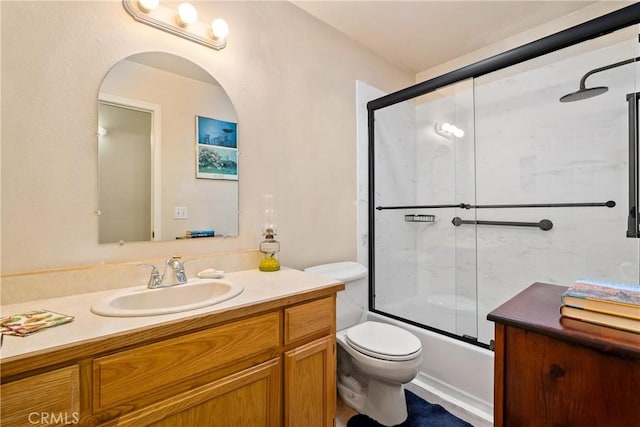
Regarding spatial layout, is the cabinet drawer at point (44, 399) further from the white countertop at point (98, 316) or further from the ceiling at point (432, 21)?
the ceiling at point (432, 21)

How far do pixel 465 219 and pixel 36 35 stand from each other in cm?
276

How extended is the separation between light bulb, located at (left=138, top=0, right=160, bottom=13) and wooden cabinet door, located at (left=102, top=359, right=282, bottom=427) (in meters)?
1.53

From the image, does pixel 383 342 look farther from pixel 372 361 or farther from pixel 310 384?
pixel 310 384

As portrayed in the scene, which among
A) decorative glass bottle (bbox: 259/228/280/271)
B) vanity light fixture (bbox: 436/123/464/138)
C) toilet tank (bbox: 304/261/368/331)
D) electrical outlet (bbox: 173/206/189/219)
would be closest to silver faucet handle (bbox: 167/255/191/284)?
electrical outlet (bbox: 173/206/189/219)

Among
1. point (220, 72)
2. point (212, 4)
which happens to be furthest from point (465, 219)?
point (212, 4)

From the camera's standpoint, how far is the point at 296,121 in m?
1.91

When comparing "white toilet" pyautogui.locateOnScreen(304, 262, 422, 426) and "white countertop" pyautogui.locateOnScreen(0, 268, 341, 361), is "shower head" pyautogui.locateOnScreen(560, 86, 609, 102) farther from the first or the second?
"white countertop" pyautogui.locateOnScreen(0, 268, 341, 361)

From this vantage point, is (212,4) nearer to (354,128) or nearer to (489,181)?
(354,128)

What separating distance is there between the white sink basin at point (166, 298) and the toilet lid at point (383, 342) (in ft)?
2.60

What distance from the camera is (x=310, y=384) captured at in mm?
1234

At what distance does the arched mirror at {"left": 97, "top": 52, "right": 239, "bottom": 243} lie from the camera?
1.25 m

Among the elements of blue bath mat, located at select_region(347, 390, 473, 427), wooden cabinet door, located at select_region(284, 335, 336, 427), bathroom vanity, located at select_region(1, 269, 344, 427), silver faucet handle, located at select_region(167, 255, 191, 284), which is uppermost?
silver faucet handle, located at select_region(167, 255, 191, 284)

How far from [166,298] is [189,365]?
16.4 inches

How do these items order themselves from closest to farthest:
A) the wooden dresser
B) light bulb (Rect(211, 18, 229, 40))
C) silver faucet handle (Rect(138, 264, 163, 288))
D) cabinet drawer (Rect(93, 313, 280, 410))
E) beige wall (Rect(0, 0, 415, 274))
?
the wooden dresser
cabinet drawer (Rect(93, 313, 280, 410))
beige wall (Rect(0, 0, 415, 274))
silver faucet handle (Rect(138, 264, 163, 288))
light bulb (Rect(211, 18, 229, 40))
